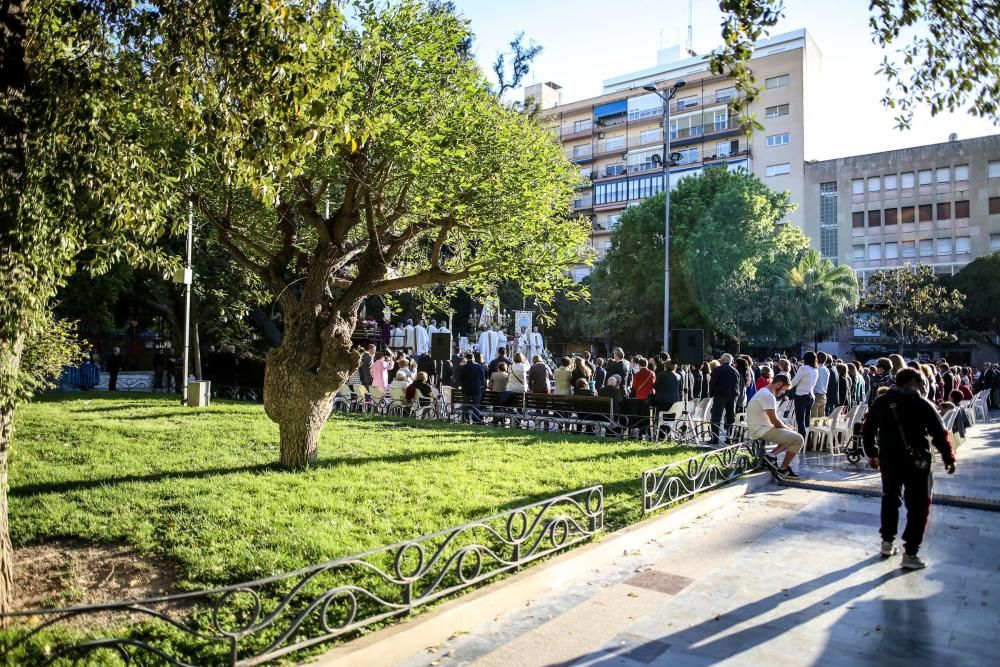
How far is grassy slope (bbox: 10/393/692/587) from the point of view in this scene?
19.8 feet

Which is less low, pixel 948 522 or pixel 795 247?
pixel 795 247

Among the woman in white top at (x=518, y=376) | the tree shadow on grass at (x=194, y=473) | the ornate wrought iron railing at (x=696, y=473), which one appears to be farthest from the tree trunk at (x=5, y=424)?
the woman in white top at (x=518, y=376)

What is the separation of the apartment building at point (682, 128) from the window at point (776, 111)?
74mm

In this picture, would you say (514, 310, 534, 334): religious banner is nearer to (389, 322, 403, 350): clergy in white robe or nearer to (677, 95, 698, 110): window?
(389, 322, 403, 350): clergy in white robe

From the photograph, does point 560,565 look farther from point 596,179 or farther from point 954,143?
point 596,179

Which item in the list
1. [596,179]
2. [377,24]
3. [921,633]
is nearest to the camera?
[921,633]

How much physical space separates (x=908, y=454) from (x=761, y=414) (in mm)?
3862

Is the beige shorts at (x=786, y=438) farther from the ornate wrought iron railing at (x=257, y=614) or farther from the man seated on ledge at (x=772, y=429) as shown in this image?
the ornate wrought iron railing at (x=257, y=614)

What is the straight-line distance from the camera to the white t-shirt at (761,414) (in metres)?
10.2

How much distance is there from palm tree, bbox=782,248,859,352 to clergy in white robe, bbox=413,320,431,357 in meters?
20.5

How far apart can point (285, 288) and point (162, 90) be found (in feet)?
11.5

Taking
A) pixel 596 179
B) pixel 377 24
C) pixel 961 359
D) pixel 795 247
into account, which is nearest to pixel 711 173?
pixel 795 247

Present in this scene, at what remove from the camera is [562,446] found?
11500 mm

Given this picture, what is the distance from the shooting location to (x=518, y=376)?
50.5 ft
